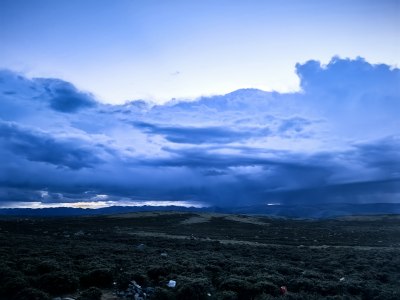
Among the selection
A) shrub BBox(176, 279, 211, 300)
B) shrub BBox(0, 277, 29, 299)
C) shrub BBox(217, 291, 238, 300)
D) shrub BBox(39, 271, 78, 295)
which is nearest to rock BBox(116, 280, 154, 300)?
shrub BBox(176, 279, 211, 300)

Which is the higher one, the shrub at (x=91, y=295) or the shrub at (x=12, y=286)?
the shrub at (x=12, y=286)

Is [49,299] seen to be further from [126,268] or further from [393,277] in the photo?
[393,277]

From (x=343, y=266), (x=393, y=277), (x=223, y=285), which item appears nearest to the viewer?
(x=223, y=285)

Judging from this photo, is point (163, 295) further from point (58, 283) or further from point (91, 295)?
point (58, 283)

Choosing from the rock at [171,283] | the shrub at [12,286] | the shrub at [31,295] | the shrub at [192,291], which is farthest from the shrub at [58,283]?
the shrub at [192,291]

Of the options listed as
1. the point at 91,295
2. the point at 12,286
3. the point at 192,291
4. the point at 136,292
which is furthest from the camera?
the point at 136,292

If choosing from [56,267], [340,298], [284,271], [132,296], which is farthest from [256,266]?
[56,267]

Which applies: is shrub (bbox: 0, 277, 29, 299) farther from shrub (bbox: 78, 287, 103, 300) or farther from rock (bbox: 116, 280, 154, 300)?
rock (bbox: 116, 280, 154, 300)

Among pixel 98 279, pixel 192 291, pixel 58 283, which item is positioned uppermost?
pixel 58 283

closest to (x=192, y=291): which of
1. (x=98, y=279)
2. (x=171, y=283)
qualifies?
(x=171, y=283)

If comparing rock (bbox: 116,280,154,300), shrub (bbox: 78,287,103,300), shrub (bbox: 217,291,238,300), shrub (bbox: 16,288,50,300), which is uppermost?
shrub (bbox: 16,288,50,300)

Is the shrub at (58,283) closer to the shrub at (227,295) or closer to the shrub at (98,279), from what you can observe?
the shrub at (98,279)

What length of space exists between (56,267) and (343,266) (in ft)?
67.0

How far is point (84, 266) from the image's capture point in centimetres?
1970
